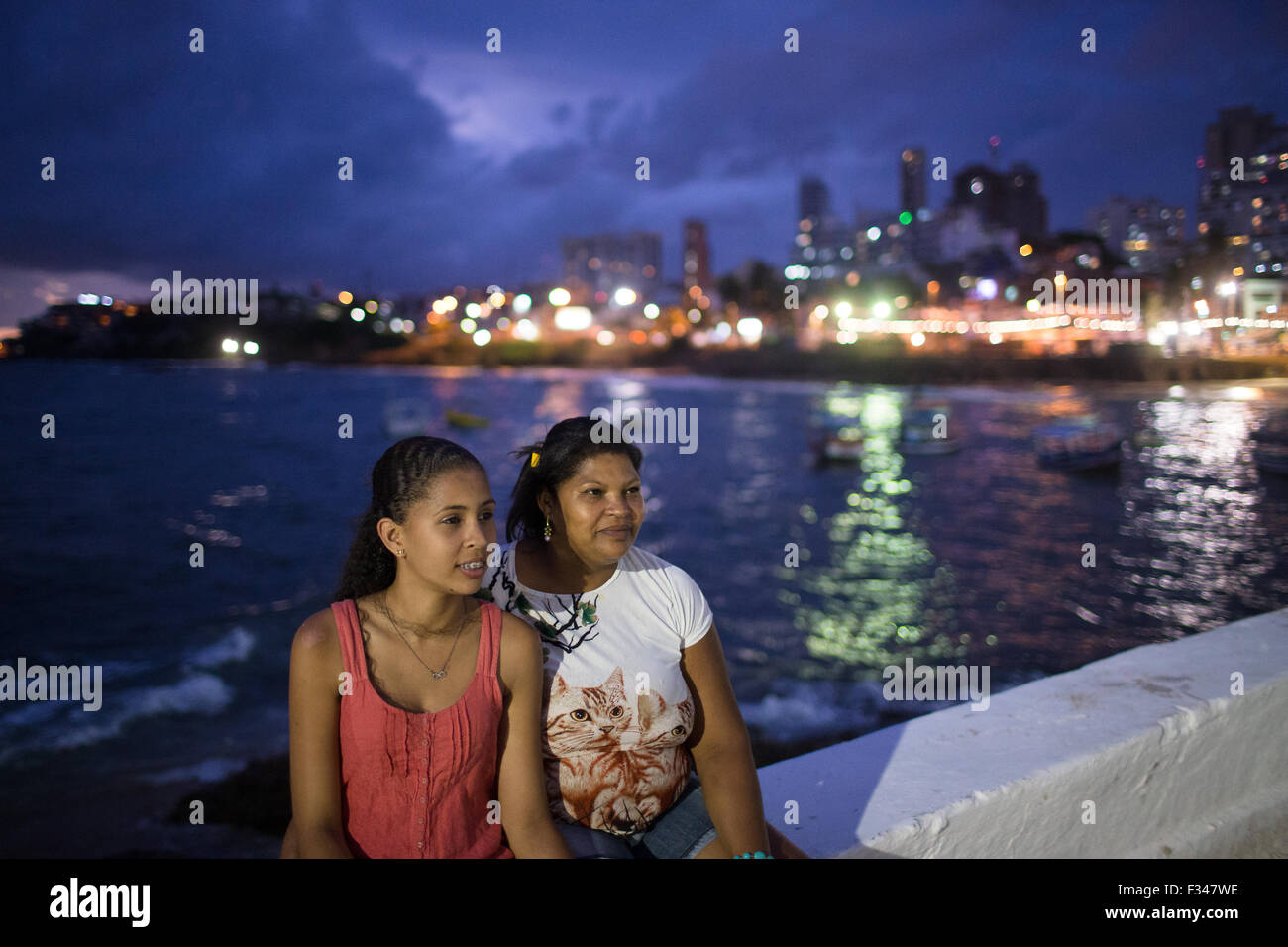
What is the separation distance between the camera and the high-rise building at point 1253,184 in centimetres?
1449

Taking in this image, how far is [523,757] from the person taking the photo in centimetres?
177

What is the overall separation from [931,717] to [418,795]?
5.18ft

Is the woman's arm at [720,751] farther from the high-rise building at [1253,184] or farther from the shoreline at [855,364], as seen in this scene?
the shoreline at [855,364]

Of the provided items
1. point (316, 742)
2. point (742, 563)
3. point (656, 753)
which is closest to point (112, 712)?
point (316, 742)

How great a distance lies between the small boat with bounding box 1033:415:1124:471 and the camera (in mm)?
33750

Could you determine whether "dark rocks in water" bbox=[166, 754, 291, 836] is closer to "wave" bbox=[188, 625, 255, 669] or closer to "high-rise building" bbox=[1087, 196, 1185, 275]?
"wave" bbox=[188, 625, 255, 669]

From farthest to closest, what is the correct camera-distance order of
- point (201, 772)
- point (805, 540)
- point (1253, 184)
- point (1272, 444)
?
point (1272, 444), point (805, 540), point (1253, 184), point (201, 772)

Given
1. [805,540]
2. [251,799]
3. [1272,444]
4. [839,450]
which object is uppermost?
[839,450]

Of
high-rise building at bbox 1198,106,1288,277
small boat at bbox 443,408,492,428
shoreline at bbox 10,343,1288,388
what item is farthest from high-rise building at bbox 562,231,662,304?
high-rise building at bbox 1198,106,1288,277

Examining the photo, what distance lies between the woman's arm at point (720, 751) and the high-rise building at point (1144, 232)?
85265 mm

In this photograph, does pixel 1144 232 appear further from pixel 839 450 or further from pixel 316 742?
pixel 316 742

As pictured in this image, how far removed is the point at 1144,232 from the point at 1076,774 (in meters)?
106

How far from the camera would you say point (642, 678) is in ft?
6.21

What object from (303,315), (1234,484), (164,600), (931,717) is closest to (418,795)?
(931,717)
